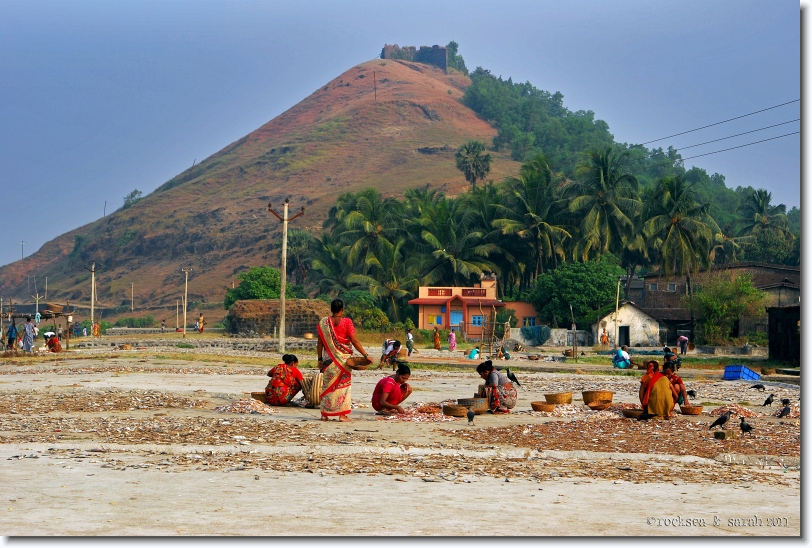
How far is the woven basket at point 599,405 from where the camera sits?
1689 centimetres

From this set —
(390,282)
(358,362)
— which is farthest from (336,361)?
(390,282)

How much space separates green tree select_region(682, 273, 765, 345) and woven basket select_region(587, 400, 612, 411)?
40.3 meters

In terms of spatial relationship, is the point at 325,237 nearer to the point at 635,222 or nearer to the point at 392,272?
the point at 392,272

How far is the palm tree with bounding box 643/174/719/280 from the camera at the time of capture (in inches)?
2574

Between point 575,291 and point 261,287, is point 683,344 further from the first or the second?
point 261,287

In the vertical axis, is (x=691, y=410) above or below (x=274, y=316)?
below

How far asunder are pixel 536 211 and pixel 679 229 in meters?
10.6

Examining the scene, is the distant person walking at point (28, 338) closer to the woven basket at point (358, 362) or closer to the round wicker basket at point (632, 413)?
the woven basket at point (358, 362)

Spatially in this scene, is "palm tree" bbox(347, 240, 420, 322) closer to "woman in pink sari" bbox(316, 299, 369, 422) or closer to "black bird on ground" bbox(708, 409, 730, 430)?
"woman in pink sari" bbox(316, 299, 369, 422)

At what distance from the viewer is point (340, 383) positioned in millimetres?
14617

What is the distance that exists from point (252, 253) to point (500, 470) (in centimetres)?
15032

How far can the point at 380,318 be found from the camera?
203 feet

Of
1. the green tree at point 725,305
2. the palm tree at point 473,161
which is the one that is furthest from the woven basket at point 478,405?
the palm tree at point 473,161

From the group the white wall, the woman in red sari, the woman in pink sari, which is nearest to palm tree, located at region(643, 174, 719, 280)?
the white wall
